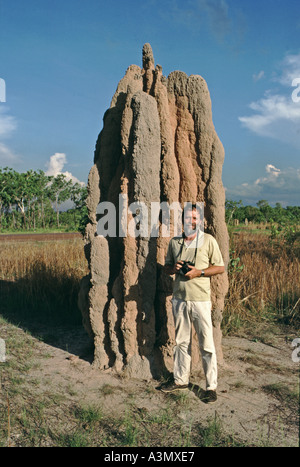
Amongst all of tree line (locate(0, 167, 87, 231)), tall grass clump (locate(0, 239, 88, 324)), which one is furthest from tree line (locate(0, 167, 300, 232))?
tall grass clump (locate(0, 239, 88, 324))

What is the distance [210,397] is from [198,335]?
0.62m

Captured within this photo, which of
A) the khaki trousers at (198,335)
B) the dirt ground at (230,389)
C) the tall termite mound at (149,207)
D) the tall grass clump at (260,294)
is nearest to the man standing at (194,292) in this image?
the khaki trousers at (198,335)

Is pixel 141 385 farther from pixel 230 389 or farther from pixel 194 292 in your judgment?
pixel 194 292

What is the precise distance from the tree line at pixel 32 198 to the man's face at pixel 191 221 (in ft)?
86.2

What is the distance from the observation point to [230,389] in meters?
3.81

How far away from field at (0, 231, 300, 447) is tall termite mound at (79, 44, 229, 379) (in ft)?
1.46

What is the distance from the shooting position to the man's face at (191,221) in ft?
11.4

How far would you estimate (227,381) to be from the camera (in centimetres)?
399

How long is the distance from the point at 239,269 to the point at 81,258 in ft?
12.7

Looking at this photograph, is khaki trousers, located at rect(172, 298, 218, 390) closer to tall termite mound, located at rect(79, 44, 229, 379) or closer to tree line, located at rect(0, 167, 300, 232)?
tall termite mound, located at rect(79, 44, 229, 379)

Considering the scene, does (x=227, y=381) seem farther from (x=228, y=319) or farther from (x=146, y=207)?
(x=146, y=207)

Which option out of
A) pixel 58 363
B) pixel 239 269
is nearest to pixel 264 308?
pixel 239 269

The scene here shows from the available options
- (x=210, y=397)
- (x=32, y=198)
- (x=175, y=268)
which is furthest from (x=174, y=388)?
(x=32, y=198)

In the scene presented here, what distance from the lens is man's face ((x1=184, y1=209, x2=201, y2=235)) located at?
11.4 feet
